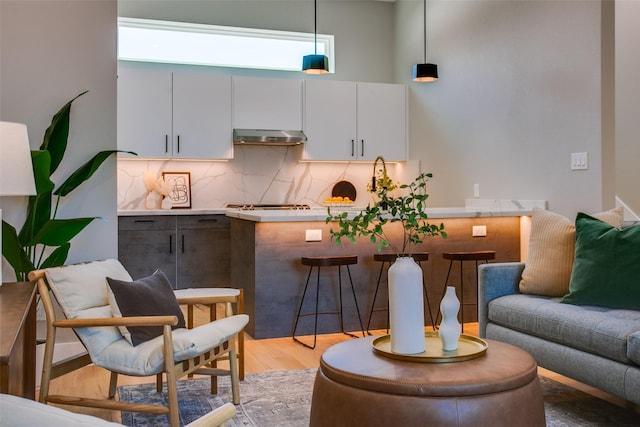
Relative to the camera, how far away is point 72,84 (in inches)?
160

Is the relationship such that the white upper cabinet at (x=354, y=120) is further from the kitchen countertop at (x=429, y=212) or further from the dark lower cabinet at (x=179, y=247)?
the dark lower cabinet at (x=179, y=247)

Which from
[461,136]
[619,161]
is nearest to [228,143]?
[461,136]

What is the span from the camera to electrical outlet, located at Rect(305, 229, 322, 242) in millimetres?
4836

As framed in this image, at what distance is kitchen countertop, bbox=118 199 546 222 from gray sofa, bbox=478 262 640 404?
141 centimetres

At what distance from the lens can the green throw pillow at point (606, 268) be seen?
3.10 m

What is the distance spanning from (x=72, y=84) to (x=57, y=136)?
51cm

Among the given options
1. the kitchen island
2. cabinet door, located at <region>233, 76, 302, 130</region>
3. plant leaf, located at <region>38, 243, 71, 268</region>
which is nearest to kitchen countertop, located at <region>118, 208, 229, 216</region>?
cabinet door, located at <region>233, 76, 302, 130</region>

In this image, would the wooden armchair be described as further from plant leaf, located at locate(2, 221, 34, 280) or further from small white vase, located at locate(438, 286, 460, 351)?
small white vase, located at locate(438, 286, 460, 351)

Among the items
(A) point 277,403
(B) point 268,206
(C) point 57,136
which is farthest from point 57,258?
A: (B) point 268,206

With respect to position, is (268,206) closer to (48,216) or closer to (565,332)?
(48,216)

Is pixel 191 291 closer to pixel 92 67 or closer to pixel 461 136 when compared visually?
pixel 92 67

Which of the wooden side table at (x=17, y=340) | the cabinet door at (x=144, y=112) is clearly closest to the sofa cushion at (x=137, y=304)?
the wooden side table at (x=17, y=340)

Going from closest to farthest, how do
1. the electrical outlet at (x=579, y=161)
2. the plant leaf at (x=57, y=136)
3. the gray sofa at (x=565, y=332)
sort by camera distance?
the gray sofa at (x=565, y=332) < the plant leaf at (x=57, y=136) < the electrical outlet at (x=579, y=161)

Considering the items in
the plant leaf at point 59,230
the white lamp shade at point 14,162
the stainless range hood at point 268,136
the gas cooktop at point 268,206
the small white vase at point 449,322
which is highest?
the stainless range hood at point 268,136
